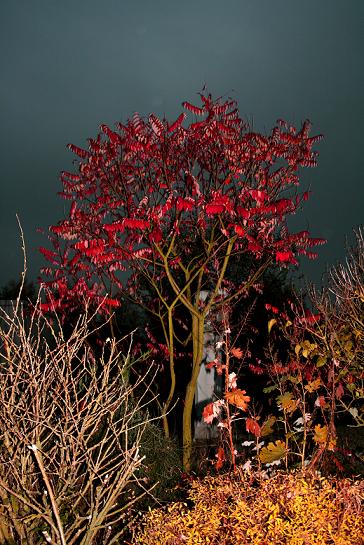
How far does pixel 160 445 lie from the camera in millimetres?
7672

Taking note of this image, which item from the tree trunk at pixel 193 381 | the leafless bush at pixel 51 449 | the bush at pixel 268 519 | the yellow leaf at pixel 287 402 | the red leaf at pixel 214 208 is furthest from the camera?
the tree trunk at pixel 193 381

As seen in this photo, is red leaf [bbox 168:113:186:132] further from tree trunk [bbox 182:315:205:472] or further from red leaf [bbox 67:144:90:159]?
tree trunk [bbox 182:315:205:472]

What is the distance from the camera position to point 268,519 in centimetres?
391

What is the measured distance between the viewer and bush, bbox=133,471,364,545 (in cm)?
376

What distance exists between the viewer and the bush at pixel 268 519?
148 inches

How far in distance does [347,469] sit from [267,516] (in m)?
4.03

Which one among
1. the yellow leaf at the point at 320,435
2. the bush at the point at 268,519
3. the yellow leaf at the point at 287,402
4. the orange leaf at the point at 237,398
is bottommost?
the bush at the point at 268,519

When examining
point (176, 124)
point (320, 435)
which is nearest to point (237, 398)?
point (320, 435)

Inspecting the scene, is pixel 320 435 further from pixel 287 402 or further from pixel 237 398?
pixel 237 398

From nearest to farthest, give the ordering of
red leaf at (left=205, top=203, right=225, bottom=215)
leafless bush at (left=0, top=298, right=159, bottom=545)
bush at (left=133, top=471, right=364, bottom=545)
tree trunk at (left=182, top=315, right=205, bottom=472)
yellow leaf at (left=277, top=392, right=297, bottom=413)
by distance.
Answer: bush at (left=133, top=471, right=364, bottom=545), leafless bush at (left=0, top=298, right=159, bottom=545), yellow leaf at (left=277, top=392, right=297, bottom=413), red leaf at (left=205, top=203, right=225, bottom=215), tree trunk at (left=182, top=315, right=205, bottom=472)

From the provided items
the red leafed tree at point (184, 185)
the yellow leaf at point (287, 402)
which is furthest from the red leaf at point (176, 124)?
A: the yellow leaf at point (287, 402)

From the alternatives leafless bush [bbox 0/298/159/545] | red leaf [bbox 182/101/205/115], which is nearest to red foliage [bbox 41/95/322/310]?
red leaf [bbox 182/101/205/115]

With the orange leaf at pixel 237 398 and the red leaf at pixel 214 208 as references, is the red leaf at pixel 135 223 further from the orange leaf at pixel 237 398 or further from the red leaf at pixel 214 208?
the orange leaf at pixel 237 398

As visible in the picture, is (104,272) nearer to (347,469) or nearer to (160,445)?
(160,445)
